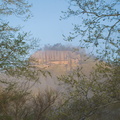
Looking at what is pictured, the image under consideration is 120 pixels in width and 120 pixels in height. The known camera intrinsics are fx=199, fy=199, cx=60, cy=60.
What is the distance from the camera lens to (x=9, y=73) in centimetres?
909

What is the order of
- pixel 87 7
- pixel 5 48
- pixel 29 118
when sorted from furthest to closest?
pixel 29 118, pixel 5 48, pixel 87 7

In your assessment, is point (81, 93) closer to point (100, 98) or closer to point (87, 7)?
point (100, 98)

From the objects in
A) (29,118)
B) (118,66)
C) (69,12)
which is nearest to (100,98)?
(118,66)

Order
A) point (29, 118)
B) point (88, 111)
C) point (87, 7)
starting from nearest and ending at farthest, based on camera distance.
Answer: point (87, 7) < point (88, 111) < point (29, 118)

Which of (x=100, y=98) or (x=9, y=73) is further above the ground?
(x=9, y=73)

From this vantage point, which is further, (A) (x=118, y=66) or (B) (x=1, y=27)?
(B) (x=1, y=27)

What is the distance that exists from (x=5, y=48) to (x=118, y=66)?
495cm

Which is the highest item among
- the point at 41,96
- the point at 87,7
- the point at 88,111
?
the point at 87,7

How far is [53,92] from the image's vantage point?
13914mm

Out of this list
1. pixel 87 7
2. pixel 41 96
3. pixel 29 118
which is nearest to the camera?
pixel 87 7

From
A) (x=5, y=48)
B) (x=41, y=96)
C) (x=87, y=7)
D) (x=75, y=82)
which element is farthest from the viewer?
(x=41, y=96)

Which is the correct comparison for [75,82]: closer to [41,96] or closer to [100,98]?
[100,98]

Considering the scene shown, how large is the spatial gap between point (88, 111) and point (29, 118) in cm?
773

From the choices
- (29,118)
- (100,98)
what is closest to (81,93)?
(100,98)
